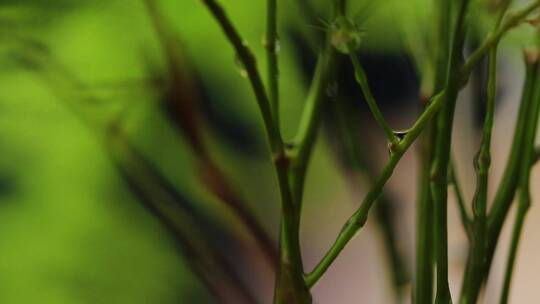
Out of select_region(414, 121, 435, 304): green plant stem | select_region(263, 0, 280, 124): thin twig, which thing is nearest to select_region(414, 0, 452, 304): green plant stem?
select_region(414, 121, 435, 304): green plant stem

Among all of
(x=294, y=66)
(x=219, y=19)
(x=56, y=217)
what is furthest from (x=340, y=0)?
(x=56, y=217)

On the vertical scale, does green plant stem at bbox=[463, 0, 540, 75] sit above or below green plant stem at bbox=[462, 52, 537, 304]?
above

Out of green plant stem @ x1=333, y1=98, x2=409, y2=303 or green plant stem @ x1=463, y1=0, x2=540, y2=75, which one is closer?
green plant stem @ x1=463, y1=0, x2=540, y2=75

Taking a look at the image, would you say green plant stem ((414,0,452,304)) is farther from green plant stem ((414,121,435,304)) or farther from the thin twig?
the thin twig

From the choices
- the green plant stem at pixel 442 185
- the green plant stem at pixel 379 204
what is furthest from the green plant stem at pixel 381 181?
the green plant stem at pixel 379 204

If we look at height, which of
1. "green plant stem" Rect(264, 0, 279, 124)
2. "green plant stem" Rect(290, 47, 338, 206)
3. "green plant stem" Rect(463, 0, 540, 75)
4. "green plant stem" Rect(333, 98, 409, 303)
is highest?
"green plant stem" Rect(264, 0, 279, 124)

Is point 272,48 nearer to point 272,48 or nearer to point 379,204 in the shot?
point 272,48

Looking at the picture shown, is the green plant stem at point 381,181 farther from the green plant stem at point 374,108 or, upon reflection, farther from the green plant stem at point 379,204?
the green plant stem at point 379,204

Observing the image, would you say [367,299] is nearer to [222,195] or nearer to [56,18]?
[222,195]
